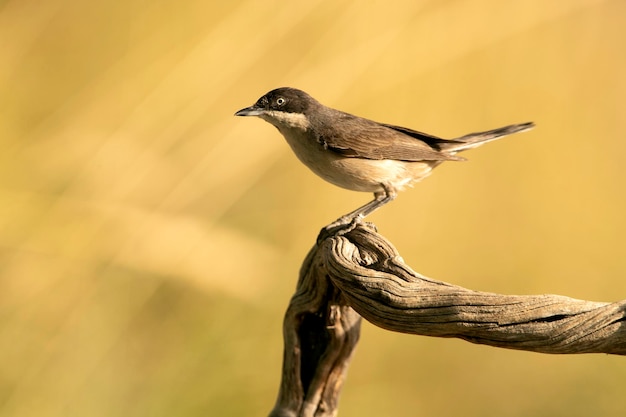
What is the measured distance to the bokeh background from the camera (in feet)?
13.1

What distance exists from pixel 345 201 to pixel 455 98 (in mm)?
841

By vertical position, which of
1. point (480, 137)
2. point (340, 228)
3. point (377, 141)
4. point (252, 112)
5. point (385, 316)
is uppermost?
point (480, 137)

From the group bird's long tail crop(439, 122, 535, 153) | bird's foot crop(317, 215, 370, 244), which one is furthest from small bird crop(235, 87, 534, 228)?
bird's foot crop(317, 215, 370, 244)

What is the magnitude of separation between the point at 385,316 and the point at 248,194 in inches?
82.8

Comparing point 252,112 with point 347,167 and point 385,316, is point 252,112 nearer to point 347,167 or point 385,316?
point 347,167

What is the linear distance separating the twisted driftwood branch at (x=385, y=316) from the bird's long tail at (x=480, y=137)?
1007 mm

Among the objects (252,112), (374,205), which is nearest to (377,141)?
(374,205)

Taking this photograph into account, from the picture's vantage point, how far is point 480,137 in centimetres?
363

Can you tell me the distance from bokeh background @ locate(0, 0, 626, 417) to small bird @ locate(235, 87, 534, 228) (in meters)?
0.73

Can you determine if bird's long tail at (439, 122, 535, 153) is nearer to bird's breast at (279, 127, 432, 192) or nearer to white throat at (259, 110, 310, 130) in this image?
bird's breast at (279, 127, 432, 192)

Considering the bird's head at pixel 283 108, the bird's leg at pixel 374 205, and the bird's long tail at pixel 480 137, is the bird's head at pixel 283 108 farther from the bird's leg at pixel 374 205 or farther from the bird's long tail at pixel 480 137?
the bird's long tail at pixel 480 137

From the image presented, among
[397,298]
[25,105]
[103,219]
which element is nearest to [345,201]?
[103,219]

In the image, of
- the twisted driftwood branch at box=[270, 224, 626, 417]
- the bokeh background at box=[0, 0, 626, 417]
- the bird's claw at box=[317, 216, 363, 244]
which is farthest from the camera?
the bokeh background at box=[0, 0, 626, 417]

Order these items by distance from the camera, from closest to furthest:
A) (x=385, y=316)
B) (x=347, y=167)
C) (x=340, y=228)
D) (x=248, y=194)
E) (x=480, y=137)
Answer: (x=385, y=316) → (x=340, y=228) → (x=347, y=167) → (x=480, y=137) → (x=248, y=194)
